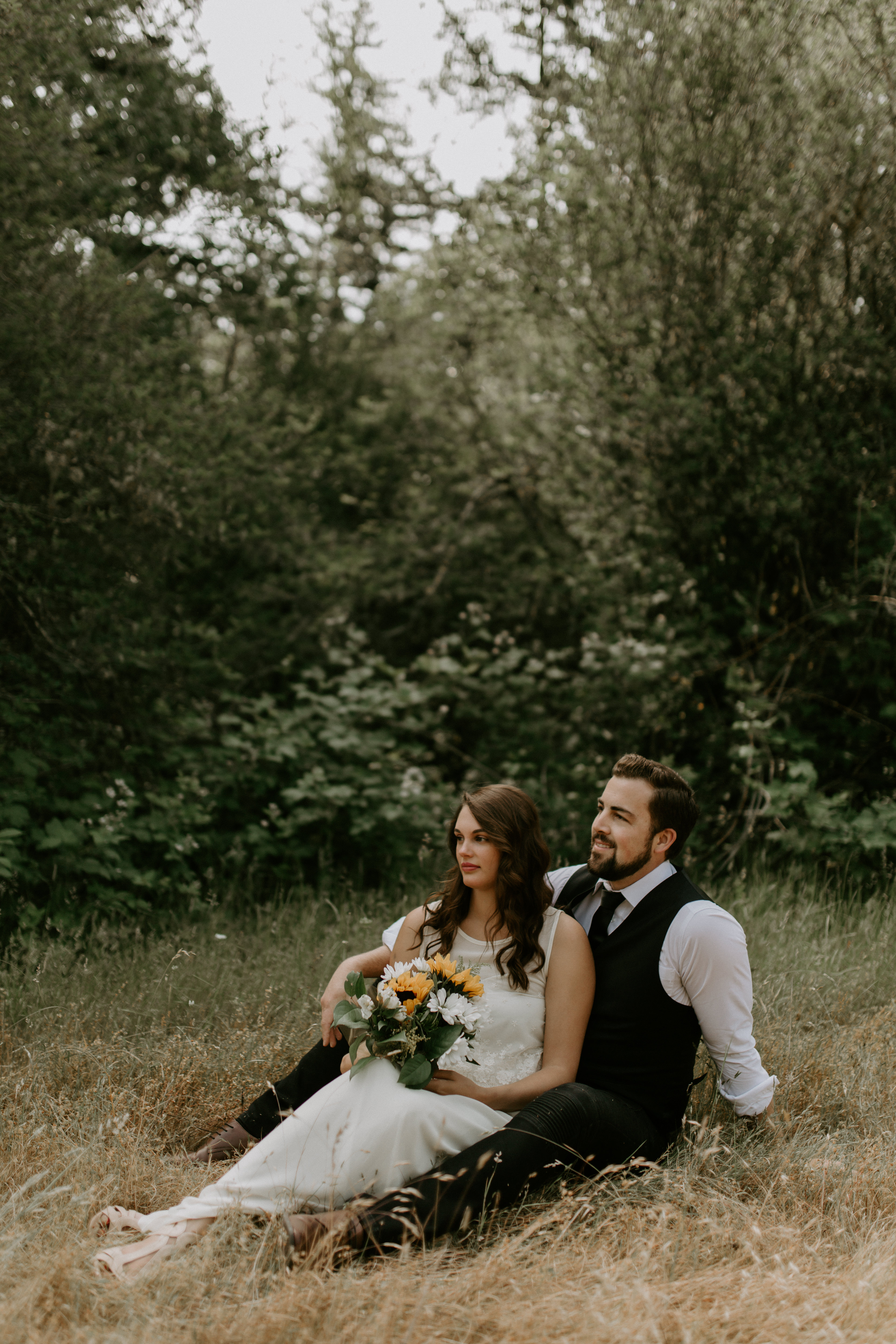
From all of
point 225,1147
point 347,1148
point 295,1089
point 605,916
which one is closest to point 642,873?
point 605,916

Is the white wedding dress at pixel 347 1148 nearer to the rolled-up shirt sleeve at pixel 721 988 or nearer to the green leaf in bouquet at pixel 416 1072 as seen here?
the green leaf in bouquet at pixel 416 1072

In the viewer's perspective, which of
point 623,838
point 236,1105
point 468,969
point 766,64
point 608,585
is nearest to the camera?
point 468,969

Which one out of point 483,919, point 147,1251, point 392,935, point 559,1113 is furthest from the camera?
point 392,935

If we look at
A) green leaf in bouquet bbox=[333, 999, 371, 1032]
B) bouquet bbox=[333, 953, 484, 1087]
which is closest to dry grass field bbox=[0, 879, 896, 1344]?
bouquet bbox=[333, 953, 484, 1087]

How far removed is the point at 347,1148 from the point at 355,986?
0.43 m

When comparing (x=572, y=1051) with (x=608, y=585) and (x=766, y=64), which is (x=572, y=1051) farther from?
(x=766, y=64)

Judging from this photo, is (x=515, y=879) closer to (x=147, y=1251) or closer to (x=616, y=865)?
(x=616, y=865)

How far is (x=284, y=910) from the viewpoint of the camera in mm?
5254

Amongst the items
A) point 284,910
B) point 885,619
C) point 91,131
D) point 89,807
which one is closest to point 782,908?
point 885,619

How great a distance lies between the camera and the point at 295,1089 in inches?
126

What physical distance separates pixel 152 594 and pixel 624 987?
436 centimetres

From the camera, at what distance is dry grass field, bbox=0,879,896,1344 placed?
223 cm

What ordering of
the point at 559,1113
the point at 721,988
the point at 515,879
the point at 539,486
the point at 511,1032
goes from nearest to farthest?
the point at 559,1113 < the point at 721,988 < the point at 511,1032 < the point at 515,879 < the point at 539,486

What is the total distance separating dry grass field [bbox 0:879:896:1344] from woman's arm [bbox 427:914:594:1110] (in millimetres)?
289
